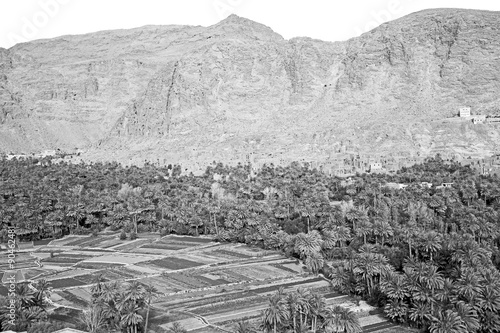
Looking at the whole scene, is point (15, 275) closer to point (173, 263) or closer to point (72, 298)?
point (72, 298)

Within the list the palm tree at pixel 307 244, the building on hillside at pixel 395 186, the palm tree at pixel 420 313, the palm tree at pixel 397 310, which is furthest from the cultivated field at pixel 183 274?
the building on hillside at pixel 395 186

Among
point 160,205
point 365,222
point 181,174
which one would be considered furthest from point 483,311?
point 181,174

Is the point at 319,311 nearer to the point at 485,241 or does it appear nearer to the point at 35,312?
the point at 35,312

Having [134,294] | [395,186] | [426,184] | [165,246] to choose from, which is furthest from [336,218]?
[134,294]

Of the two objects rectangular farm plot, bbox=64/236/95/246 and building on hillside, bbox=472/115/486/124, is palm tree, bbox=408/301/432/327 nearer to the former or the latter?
rectangular farm plot, bbox=64/236/95/246

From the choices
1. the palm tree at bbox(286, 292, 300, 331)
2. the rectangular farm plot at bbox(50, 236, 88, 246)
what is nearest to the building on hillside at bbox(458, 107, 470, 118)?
the rectangular farm plot at bbox(50, 236, 88, 246)

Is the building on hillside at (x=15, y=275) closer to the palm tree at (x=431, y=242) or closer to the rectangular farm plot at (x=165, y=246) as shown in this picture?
the rectangular farm plot at (x=165, y=246)
